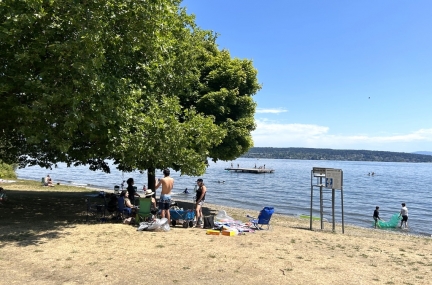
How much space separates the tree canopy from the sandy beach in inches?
101

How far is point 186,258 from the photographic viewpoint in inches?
321

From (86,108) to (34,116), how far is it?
4.30 feet

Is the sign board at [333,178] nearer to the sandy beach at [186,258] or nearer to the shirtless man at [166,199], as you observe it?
the sandy beach at [186,258]

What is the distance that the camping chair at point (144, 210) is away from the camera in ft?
39.3

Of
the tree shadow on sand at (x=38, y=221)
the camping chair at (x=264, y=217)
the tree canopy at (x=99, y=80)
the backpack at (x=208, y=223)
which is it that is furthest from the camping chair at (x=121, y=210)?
the camping chair at (x=264, y=217)

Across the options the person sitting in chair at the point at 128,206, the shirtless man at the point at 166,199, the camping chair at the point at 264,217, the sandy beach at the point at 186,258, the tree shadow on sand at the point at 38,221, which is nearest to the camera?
the sandy beach at the point at 186,258

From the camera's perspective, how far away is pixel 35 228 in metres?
10.7

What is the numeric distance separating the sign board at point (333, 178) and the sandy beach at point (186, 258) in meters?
2.88

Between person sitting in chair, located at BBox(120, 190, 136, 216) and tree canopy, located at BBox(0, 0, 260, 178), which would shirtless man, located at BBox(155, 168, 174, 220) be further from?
person sitting in chair, located at BBox(120, 190, 136, 216)

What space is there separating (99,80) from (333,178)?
9912mm

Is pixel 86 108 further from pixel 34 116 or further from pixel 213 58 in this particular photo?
pixel 213 58

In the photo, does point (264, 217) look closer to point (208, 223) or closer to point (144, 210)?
point (208, 223)

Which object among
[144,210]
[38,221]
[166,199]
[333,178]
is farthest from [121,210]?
[333,178]

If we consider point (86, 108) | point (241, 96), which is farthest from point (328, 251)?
point (241, 96)
